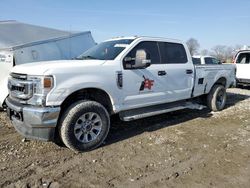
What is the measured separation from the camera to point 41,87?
408cm

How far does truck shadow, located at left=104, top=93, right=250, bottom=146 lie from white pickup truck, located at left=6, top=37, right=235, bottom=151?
44cm

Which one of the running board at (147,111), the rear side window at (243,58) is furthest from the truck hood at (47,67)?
the rear side window at (243,58)

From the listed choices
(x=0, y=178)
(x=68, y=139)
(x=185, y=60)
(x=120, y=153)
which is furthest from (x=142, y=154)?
(x=185, y=60)

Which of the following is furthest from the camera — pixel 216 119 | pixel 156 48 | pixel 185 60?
pixel 216 119

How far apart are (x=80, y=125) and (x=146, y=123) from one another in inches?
87.7

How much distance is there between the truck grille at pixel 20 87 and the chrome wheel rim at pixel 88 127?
35.9 inches

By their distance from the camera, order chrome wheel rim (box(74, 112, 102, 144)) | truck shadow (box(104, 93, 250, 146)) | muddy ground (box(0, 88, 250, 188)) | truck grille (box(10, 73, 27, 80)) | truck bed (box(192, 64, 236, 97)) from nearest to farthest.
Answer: muddy ground (box(0, 88, 250, 188)) < truck grille (box(10, 73, 27, 80)) < chrome wheel rim (box(74, 112, 102, 144)) < truck shadow (box(104, 93, 250, 146)) < truck bed (box(192, 64, 236, 97))

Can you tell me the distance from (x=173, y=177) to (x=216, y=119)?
11.9ft

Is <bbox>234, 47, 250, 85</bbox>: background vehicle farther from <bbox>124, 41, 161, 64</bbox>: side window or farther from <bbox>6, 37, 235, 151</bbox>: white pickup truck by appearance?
<bbox>124, 41, 161, 64</bbox>: side window

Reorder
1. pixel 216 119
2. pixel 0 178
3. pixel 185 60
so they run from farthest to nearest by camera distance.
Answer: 1. pixel 216 119
2. pixel 185 60
3. pixel 0 178

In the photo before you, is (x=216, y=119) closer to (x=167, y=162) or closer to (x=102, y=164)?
(x=167, y=162)

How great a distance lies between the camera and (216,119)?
697cm

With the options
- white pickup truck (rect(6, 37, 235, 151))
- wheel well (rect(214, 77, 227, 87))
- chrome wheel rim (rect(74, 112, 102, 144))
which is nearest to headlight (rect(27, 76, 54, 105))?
white pickup truck (rect(6, 37, 235, 151))

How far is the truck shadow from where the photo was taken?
552cm
